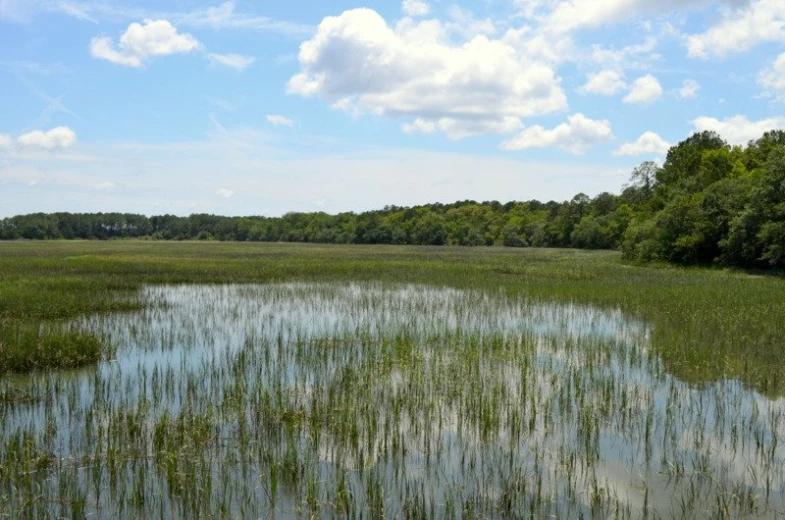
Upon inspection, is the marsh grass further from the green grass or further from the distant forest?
the distant forest

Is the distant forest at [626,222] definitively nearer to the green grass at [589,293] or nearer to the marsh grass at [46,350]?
the green grass at [589,293]

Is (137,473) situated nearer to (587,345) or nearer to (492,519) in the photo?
(492,519)

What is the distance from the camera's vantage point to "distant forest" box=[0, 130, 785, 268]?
37.0 metres

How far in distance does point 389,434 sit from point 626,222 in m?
76.9

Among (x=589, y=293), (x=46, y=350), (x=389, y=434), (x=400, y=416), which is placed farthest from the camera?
(x=589, y=293)

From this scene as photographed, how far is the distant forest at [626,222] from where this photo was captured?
3700 cm

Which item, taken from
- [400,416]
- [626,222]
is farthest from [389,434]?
[626,222]

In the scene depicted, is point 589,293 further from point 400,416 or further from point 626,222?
point 626,222

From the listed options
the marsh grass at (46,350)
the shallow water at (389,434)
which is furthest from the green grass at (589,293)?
the shallow water at (389,434)

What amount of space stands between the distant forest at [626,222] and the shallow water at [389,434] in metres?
27.9

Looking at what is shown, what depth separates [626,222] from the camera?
78.4 meters

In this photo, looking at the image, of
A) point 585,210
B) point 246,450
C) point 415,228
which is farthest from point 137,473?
point 415,228

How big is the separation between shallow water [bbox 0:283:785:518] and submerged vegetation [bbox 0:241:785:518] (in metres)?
0.04

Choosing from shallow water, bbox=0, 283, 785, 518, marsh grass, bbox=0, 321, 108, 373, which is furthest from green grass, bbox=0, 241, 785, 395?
shallow water, bbox=0, 283, 785, 518
